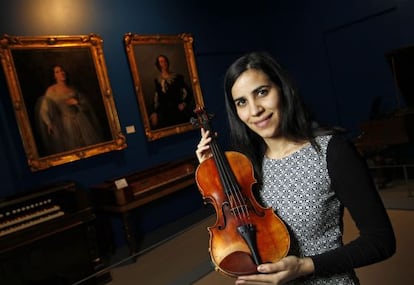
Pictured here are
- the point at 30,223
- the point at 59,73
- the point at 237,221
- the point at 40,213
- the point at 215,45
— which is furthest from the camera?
Answer: the point at 215,45

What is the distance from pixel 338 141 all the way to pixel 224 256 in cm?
47

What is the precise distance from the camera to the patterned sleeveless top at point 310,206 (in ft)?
3.38

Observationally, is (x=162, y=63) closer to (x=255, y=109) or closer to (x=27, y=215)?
(x=27, y=215)

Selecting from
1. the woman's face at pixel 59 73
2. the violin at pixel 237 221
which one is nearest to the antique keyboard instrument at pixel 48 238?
the woman's face at pixel 59 73

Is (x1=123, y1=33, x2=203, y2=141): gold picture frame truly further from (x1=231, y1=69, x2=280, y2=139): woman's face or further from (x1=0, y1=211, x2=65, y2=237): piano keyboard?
(x1=231, y1=69, x2=280, y2=139): woman's face

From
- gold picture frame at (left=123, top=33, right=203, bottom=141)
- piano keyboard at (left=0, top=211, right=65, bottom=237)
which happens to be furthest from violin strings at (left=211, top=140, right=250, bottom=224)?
gold picture frame at (left=123, top=33, right=203, bottom=141)

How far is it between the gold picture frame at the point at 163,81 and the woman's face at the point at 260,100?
354 cm

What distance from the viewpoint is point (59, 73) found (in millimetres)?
3723

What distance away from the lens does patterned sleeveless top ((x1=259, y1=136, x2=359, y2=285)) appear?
103 centimetres

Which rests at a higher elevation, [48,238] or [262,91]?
[262,91]

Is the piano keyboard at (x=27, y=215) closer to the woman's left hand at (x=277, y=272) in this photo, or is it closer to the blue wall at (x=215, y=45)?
the blue wall at (x=215, y=45)

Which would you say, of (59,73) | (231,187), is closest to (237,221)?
(231,187)

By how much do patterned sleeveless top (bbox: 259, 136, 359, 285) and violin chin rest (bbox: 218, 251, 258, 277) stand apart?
0.17 m

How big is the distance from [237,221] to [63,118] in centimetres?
310
